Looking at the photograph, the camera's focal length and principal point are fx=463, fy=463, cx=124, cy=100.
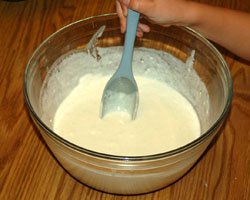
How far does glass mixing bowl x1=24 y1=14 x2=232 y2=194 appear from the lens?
68cm

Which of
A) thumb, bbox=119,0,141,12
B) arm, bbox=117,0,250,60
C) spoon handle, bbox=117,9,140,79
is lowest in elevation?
spoon handle, bbox=117,9,140,79

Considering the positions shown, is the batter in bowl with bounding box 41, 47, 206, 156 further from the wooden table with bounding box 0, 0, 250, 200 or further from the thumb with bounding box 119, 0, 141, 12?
the thumb with bounding box 119, 0, 141, 12

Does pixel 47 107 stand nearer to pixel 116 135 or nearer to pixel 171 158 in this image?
pixel 116 135

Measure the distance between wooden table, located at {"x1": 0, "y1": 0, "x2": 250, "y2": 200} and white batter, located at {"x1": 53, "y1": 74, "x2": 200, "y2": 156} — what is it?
59 millimetres

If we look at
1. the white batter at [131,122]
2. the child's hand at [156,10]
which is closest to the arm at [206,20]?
the child's hand at [156,10]

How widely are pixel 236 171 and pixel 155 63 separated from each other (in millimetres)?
291

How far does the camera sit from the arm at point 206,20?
33.0 inches

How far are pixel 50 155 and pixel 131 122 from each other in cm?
16

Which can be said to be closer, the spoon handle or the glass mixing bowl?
the glass mixing bowl

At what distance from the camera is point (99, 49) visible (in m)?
0.96

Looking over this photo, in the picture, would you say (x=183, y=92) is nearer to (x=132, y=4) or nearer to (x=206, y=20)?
(x=206, y=20)

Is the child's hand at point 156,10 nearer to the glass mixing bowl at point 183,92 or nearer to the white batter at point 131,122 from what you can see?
the glass mixing bowl at point 183,92

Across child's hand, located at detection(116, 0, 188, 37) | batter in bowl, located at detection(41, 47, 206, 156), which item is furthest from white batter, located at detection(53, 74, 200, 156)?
child's hand, located at detection(116, 0, 188, 37)

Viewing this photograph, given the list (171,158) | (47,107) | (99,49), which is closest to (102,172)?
(171,158)
